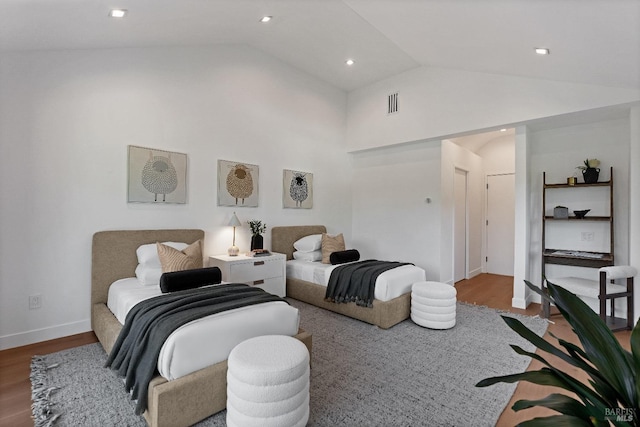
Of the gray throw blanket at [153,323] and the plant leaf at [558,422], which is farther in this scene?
the gray throw blanket at [153,323]

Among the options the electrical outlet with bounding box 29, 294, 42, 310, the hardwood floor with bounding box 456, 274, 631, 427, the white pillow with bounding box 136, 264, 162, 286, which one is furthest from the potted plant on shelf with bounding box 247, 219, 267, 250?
the hardwood floor with bounding box 456, 274, 631, 427

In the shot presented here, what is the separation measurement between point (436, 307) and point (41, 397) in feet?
10.8

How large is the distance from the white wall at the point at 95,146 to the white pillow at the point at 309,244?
0.58 metres

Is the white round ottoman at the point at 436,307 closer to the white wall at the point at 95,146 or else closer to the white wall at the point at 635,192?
the white wall at the point at 635,192

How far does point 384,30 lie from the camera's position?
12.0 ft

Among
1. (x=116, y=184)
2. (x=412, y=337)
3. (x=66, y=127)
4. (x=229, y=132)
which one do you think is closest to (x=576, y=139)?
(x=412, y=337)

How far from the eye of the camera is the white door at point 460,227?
17.5 ft

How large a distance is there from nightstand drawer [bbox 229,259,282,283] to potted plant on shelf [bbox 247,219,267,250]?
36 cm

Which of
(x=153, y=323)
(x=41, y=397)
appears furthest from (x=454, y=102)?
(x=41, y=397)

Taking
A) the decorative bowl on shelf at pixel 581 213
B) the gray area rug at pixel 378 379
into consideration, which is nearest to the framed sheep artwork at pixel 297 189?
the gray area rug at pixel 378 379

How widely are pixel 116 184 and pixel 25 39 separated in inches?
53.7

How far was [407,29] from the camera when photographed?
3447 mm

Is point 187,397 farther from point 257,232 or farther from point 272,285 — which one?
point 257,232

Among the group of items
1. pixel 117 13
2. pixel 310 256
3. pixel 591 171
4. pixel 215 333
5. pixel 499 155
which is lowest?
pixel 215 333
